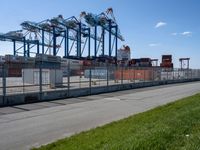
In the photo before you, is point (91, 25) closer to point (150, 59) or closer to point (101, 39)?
point (101, 39)

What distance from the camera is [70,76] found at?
1001 inches

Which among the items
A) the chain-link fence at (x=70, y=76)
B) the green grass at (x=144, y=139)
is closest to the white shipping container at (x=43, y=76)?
the chain-link fence at (x=70, y=76)

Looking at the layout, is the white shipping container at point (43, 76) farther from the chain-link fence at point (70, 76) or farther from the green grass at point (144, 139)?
the green grass at point (144, 139)

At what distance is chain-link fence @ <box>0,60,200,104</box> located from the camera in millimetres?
19009

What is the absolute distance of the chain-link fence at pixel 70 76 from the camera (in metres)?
19.0

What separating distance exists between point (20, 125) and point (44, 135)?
187 cm

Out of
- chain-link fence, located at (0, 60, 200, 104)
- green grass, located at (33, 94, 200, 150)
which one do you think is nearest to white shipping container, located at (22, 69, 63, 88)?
chain-link fence, located at (0, 60, 200, 104)

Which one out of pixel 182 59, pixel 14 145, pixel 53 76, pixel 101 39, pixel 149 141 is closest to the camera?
pixel 149 141

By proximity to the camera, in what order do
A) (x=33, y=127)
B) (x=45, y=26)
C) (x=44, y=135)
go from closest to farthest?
(x=44, y=135) → (x=33, y=127) → (x=45, y=26)

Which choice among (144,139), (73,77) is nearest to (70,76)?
(73,77)

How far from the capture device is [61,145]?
693cm

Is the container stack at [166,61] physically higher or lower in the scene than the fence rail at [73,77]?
higher

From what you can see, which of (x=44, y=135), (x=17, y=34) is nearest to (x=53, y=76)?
(x=44, y=135)

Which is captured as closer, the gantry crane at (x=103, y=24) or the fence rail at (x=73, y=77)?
the fence rail at (x=73, y=77)
